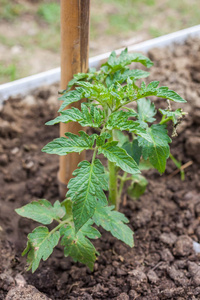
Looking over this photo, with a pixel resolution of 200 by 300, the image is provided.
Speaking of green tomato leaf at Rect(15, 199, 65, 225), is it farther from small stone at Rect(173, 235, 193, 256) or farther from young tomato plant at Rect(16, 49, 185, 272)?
small stone at Rect(173, 235, 193, 256)

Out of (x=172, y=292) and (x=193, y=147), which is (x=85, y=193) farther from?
(x=193, y=147)

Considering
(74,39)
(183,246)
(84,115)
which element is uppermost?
(74,39)

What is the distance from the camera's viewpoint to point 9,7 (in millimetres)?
3971

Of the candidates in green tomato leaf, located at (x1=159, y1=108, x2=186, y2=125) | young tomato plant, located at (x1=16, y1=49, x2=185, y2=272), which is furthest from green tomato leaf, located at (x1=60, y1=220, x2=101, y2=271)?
green tomato leaf, located at (x1=159, y1=108, x2=186, y2=125)

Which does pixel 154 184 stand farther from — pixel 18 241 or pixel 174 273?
pixel 18 241

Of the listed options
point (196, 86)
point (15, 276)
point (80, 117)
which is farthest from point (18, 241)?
point (196, 86)

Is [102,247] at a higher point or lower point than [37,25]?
lower

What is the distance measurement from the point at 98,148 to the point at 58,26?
2.63 m

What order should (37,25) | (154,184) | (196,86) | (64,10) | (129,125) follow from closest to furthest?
(129,125), (64,10), (154,184), (196,86), (37,25)

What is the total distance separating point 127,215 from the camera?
2.14m

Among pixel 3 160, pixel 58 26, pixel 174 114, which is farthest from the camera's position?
pixel 58 26

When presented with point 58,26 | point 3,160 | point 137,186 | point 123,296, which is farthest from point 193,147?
point 58,26

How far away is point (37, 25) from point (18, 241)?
2.55 metres

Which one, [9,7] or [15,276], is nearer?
[15,276]
